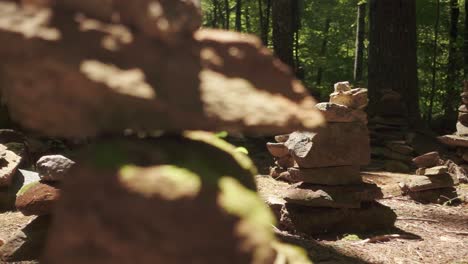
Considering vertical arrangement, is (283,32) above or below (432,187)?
above

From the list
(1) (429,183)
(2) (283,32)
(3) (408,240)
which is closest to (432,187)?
(1) (429,183)

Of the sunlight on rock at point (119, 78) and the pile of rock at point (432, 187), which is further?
the pile of rock at point (432, 187)

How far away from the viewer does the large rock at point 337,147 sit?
5742 millimetres

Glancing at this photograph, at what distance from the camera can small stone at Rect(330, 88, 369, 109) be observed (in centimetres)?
572

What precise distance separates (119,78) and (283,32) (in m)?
11.2

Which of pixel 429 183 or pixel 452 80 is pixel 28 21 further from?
pixel 452 80

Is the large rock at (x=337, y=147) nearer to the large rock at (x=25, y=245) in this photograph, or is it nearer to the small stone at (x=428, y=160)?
the small stone at (x=428, y=160)

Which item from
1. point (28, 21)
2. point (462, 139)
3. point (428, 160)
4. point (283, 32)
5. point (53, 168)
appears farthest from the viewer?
point (283, 32)

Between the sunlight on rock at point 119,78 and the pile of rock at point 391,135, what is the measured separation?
830cm

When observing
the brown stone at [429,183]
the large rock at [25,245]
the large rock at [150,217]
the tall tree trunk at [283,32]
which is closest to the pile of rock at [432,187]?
the brown stone at [429,183]

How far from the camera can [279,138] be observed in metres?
8.37

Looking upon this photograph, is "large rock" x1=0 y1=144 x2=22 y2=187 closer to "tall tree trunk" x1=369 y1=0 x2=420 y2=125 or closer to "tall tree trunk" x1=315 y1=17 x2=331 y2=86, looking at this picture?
"tall tree trunk" x1=369 y1=0 x2=420 y2=125

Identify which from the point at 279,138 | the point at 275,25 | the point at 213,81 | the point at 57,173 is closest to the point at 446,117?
the point at 275,25

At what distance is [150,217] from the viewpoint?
48.2 inches
